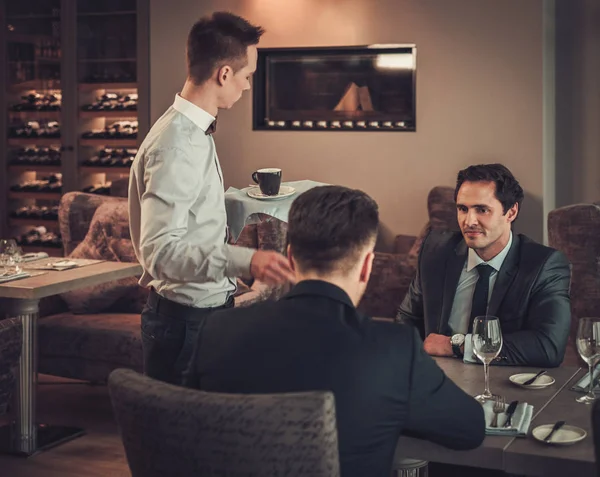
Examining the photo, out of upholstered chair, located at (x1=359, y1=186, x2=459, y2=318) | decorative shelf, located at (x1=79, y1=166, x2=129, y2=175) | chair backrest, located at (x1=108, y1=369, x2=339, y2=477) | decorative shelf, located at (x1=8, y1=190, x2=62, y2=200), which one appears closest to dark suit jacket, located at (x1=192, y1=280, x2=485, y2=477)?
chair backrest, located at (x1=108, y1=369, x2=339, y2=477)

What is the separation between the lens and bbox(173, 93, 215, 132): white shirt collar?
8.39 ft

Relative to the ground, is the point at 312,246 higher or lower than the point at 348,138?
lower

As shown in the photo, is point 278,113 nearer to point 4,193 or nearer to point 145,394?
point 4,193

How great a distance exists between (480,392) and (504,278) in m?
0.64

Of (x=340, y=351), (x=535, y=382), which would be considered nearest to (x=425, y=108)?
(x=535, y=382)

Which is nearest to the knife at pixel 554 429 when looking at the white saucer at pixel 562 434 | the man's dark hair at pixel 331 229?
the white saucer at pixel 562 434

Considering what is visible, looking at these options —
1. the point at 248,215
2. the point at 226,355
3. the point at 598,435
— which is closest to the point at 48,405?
the point at 248,215

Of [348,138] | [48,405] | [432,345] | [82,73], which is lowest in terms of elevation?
[48,405]

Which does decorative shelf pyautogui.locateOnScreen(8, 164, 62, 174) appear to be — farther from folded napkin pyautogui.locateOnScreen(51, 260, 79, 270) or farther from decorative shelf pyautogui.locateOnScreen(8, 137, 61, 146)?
folded napkin pyautogui.locateOnScreen(51, 260, 79, 270)

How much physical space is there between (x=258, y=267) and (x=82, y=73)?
5634mm

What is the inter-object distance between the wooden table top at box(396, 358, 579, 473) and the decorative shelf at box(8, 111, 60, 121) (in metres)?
5.79

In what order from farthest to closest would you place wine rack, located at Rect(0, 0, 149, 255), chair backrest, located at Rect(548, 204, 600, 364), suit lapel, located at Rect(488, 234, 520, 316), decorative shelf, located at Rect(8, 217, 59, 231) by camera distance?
decorative shelf, located at Rect(8, 217, 59, 231)
wine rack, located at Rect(0, 0, 149, 255)
chair backrest, located at Rect(548, 204, 600, 364)
suit lapel, located at Rect(488, 234, 520, 316)

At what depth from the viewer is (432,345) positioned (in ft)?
8.57

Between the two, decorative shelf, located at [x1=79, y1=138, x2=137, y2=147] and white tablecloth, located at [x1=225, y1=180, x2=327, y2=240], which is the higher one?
decorative shelf, located at [x1=79, y1=138, x2=137, y2=147]
